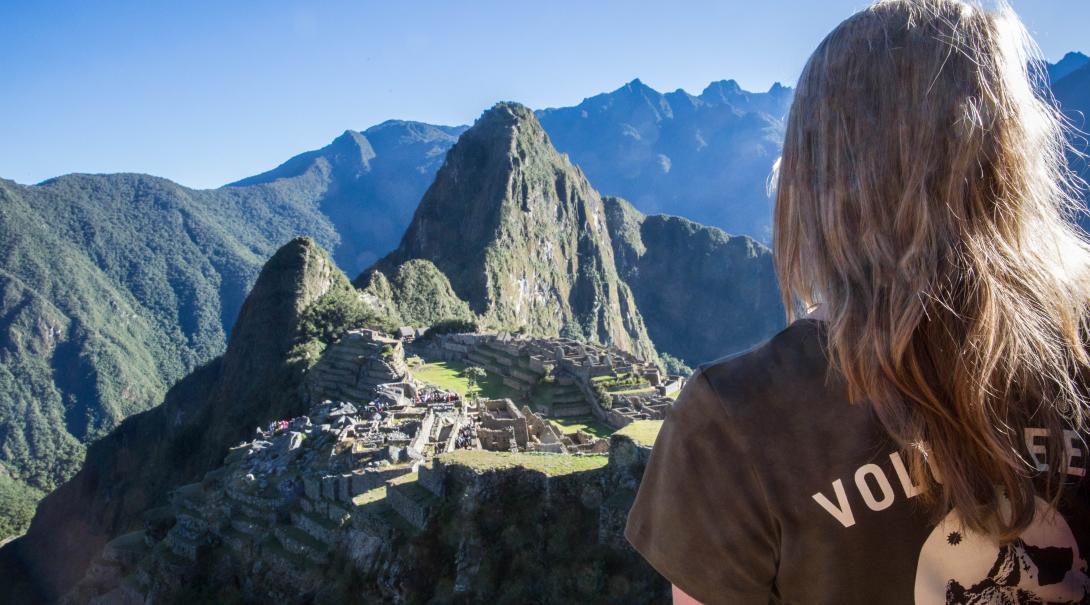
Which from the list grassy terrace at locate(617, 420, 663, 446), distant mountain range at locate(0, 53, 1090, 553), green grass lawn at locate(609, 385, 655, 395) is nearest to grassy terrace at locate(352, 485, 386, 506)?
grassy terrace at locate(617, 420, 663, 446)

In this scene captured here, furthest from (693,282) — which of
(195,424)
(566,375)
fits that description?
(566,375)

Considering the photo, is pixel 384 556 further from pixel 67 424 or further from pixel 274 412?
pixel 67 424

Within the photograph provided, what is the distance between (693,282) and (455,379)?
113 meters

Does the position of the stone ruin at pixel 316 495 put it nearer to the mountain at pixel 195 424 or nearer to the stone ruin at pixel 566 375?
the stone ruin at pixel 566 375

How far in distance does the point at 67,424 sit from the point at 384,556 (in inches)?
3237

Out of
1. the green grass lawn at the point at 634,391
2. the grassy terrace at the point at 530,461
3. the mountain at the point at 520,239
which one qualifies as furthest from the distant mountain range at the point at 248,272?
the grassy terrace at the point at 530,461

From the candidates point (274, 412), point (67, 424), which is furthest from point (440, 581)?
point (67, 424)

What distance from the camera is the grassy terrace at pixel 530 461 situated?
8812mm

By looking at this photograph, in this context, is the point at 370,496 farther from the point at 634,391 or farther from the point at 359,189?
the point at 359,189

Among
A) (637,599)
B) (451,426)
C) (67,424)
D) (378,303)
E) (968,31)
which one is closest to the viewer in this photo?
(968,31)

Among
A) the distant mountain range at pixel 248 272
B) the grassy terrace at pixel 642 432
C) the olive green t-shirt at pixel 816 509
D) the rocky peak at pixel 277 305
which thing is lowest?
the olive green t-shirt at pixel 816 509

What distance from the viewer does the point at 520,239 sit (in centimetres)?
9338

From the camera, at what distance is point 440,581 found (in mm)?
8648

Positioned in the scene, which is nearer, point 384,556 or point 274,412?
point 384,556
